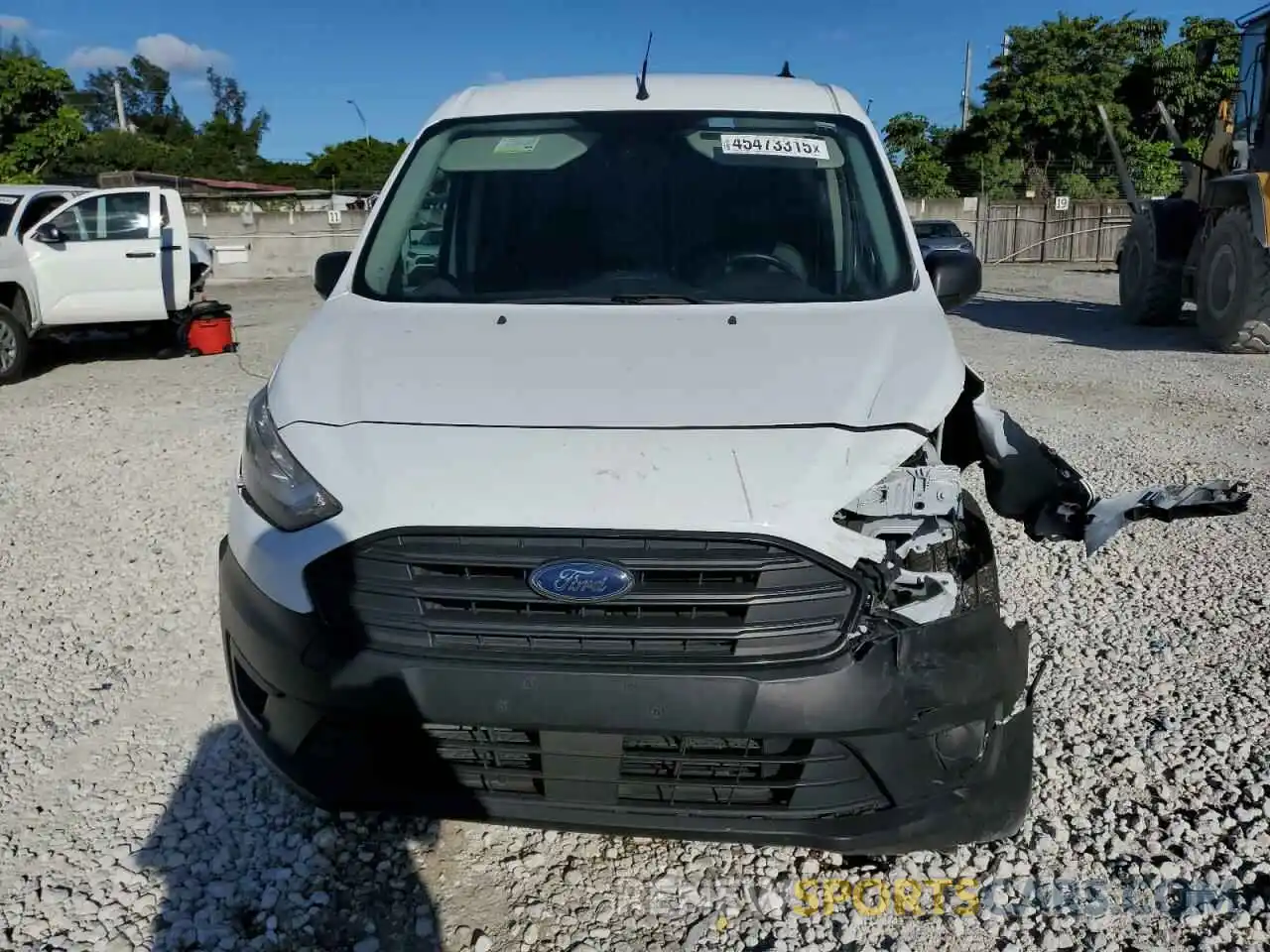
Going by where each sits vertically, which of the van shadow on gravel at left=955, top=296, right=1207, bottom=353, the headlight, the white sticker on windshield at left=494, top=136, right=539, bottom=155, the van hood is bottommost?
the van shadow on gravel at left=955, top=296, right=1207, bottom=353

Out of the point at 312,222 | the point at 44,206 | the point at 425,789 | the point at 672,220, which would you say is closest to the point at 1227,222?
the point at 672,220

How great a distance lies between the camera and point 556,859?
8.74ft

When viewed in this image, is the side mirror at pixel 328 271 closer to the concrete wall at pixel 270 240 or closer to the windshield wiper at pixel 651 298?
the windshield wiper at pixel 651 298

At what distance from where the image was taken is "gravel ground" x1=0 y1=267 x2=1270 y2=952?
2.42m

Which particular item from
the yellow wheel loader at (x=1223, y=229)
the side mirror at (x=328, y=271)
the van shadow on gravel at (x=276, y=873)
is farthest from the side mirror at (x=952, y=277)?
the yellow wheel loader at (x=1223, y=229)

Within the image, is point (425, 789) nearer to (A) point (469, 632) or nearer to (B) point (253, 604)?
(A) point (469, 632)

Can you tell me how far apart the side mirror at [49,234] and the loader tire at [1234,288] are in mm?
11257

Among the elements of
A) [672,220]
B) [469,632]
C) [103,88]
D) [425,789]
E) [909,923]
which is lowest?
[909,923]

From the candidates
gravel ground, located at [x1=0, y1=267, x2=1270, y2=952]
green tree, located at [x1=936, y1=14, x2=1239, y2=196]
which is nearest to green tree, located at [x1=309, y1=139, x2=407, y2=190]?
green tree, located at [x1=936, y1=14, x2=1239, y2=196]

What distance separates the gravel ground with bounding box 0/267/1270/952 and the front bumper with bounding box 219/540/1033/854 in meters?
0.40

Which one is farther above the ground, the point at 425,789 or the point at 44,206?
the point at 44,206

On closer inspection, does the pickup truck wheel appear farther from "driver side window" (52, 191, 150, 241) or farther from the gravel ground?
the gravel ground

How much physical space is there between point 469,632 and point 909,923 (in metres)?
1.28

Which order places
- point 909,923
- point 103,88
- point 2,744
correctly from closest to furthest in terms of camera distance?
1. point 909,923
2. point 2,744
3. point 103,88
